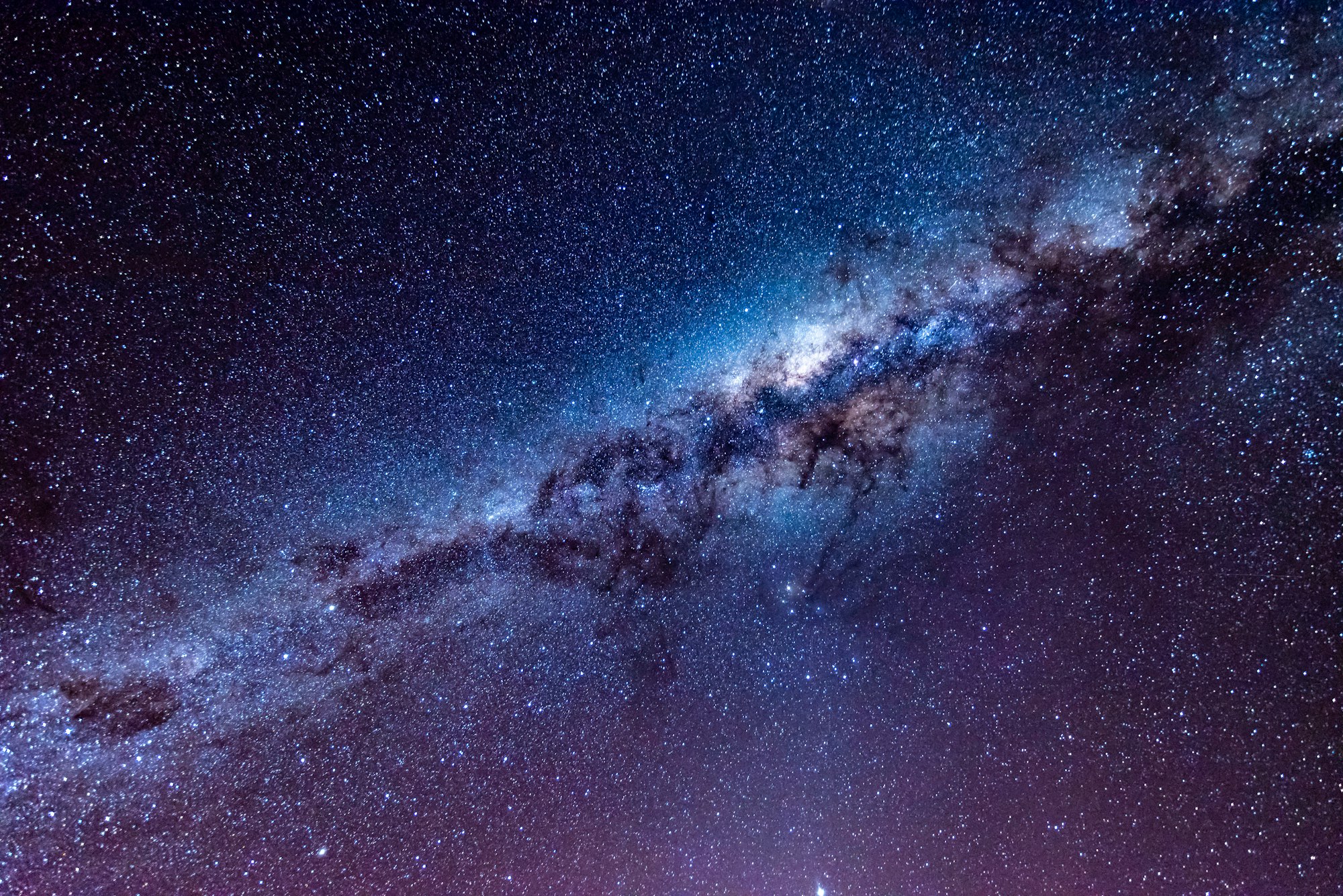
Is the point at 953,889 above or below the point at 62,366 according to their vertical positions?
below

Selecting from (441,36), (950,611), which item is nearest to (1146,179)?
(950,611)

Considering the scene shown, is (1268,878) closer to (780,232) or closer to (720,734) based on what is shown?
(720,734)

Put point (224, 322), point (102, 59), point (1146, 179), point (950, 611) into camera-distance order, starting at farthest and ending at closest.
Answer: point (950, 611)
point (1146, 179)
point (224, 322)
point (102, 59)

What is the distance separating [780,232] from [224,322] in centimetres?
258

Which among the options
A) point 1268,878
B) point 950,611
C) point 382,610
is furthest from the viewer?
point 950,611

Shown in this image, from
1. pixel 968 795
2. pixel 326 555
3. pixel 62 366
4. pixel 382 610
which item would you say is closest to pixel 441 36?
pixel 62 366

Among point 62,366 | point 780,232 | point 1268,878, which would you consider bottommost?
point 1268,878

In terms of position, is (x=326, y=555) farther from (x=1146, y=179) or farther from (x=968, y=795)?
(x=1146, y=179)

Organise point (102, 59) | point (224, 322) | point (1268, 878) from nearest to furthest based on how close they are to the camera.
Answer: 1. point (102, 59)
2. point (224, 322)
3. point (1268, 878)

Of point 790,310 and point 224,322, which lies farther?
point 790,310

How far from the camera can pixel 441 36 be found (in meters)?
2.05

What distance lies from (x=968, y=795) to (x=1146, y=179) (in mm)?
3709

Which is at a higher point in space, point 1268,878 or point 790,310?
point 790,310

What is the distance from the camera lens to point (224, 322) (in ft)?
7.47
